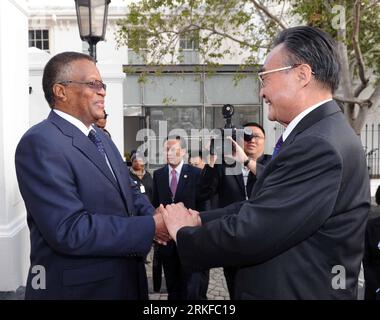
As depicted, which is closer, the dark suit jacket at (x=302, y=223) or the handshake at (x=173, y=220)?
the dark suit jacket at (x=302, y=223)

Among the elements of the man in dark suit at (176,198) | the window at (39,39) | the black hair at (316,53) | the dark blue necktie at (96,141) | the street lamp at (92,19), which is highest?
the window at (39,39)

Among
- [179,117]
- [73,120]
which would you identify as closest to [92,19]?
[73,120]

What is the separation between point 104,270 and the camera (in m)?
Result: 2.28

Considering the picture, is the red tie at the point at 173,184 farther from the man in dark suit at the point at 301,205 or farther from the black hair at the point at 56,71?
the man in dark suit at the point at 301,205

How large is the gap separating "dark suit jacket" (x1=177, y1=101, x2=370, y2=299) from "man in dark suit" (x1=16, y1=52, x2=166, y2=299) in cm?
46

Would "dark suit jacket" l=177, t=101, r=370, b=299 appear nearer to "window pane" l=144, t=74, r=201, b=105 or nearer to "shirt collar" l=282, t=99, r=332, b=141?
"shirt collar" l=282, t=99, r=332, b=141

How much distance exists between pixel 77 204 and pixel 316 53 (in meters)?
1.33

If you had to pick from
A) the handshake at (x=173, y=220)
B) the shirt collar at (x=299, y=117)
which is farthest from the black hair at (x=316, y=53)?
the handshake at (x=173, y=220)

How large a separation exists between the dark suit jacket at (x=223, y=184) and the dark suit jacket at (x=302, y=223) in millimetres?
2749

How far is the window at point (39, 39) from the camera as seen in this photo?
19.0 m

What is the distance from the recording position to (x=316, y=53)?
1884mm

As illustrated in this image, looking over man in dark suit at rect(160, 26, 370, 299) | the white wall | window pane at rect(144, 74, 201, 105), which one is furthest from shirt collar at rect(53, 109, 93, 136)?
window pane at rect(144, 74, 201, 105)

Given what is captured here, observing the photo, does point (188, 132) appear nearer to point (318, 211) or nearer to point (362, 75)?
point (362, 75)
